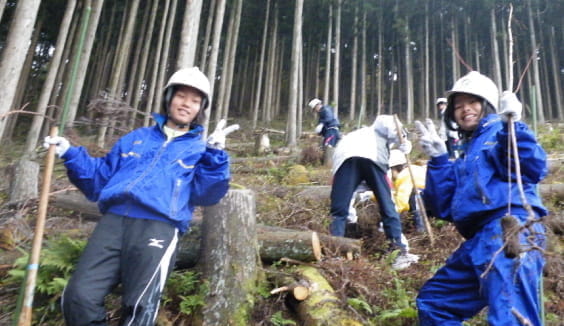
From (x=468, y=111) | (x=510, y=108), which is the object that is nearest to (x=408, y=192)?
(x=468, y=111)

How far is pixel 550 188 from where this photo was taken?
654 cm

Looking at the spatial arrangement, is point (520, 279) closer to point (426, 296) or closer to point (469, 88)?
point (426, 296)

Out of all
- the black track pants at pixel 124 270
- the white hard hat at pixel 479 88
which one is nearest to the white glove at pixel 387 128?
the white hard hat at pixel 479 88

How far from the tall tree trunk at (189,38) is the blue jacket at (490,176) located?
6036 millimetres

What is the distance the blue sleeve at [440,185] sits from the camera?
2.98 meters

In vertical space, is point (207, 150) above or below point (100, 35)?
below

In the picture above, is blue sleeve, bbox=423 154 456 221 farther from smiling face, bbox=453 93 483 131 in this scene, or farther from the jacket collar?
the jacket collar

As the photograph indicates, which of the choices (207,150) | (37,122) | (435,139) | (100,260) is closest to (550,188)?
(435,139)

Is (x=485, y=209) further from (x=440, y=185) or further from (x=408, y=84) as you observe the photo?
(x=408, y=84)

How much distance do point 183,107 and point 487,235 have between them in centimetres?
256

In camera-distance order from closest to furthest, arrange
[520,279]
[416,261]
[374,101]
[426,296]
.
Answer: [520,279] → [426,296] → [416,261] → [374,101]

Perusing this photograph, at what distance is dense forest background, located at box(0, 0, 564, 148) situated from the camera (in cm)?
1611

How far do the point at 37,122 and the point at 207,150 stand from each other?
1079 cm

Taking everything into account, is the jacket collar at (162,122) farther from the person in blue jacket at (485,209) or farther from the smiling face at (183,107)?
the person in blue jacket at (485,209)
